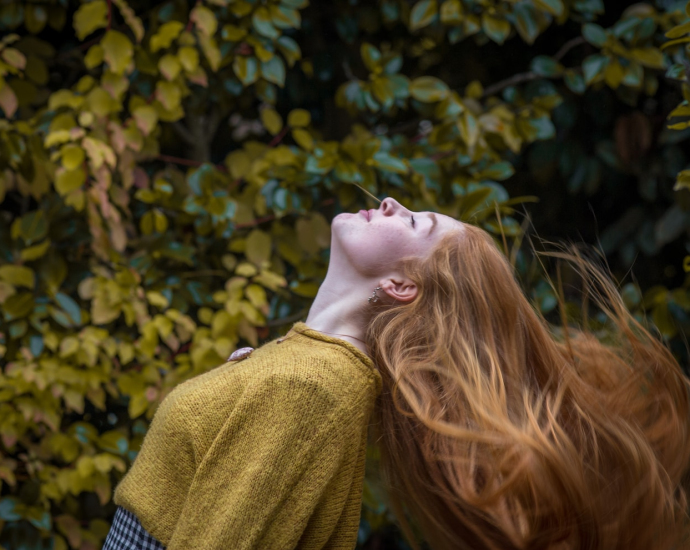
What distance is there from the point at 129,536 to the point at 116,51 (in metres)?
1.19

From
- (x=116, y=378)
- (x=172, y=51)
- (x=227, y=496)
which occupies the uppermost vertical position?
(x=172, y=51)

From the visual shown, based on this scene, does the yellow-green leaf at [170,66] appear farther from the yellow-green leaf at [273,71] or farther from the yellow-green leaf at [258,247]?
the yellow-green leaf at [258,247]

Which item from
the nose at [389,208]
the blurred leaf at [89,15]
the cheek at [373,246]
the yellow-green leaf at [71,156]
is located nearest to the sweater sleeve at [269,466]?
the cheek at [373,246]

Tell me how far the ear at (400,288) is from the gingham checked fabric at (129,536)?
0.60m

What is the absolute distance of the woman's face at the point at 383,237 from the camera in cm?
126

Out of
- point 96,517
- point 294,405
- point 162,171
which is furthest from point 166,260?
point 294,405

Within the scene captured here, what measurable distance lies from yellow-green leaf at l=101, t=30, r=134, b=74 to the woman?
82cm

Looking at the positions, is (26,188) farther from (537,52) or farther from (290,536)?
(537,52)

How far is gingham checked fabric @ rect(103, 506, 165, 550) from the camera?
1.18 meters

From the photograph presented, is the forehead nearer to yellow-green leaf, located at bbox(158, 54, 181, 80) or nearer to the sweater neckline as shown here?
the sweater neckline

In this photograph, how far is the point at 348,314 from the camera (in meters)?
1.28

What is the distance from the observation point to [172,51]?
6.08 ft

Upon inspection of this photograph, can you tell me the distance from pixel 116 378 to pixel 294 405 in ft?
2.79

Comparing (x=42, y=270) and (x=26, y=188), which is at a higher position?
(x=26, y=188)
